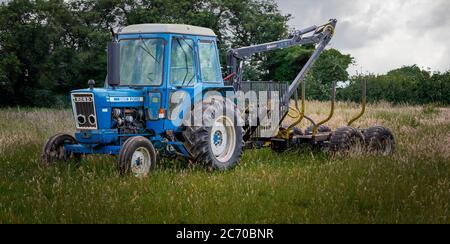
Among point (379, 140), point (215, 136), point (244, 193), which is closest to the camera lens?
point (244, 193)

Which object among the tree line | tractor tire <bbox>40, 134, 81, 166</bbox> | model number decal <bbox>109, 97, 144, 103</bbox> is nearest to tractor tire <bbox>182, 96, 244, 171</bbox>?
model number decal <bbox>109, 97, 144, 103</bbox>

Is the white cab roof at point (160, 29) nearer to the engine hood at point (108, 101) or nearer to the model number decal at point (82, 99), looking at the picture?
the engine hood at point (108, 101)

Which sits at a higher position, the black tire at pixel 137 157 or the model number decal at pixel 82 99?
the model number decal at pixel 82 99

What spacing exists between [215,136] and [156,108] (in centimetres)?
127

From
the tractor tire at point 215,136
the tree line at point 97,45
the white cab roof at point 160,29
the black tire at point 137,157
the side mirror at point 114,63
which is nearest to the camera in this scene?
the black tire at point 137,157

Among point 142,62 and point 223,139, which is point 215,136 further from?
point 142,62

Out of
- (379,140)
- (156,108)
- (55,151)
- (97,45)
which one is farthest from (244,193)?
(97,45)

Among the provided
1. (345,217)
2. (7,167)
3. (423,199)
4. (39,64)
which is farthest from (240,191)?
(39,64)

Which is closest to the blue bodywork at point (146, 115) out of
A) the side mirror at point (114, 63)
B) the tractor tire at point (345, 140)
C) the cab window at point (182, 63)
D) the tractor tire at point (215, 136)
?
the cab window at point (182, 63)

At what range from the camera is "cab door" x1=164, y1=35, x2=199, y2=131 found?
32.5 ft

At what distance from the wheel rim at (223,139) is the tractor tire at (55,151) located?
2.56 metres

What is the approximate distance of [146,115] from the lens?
33.1ft

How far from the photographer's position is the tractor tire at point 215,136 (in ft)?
32.3
